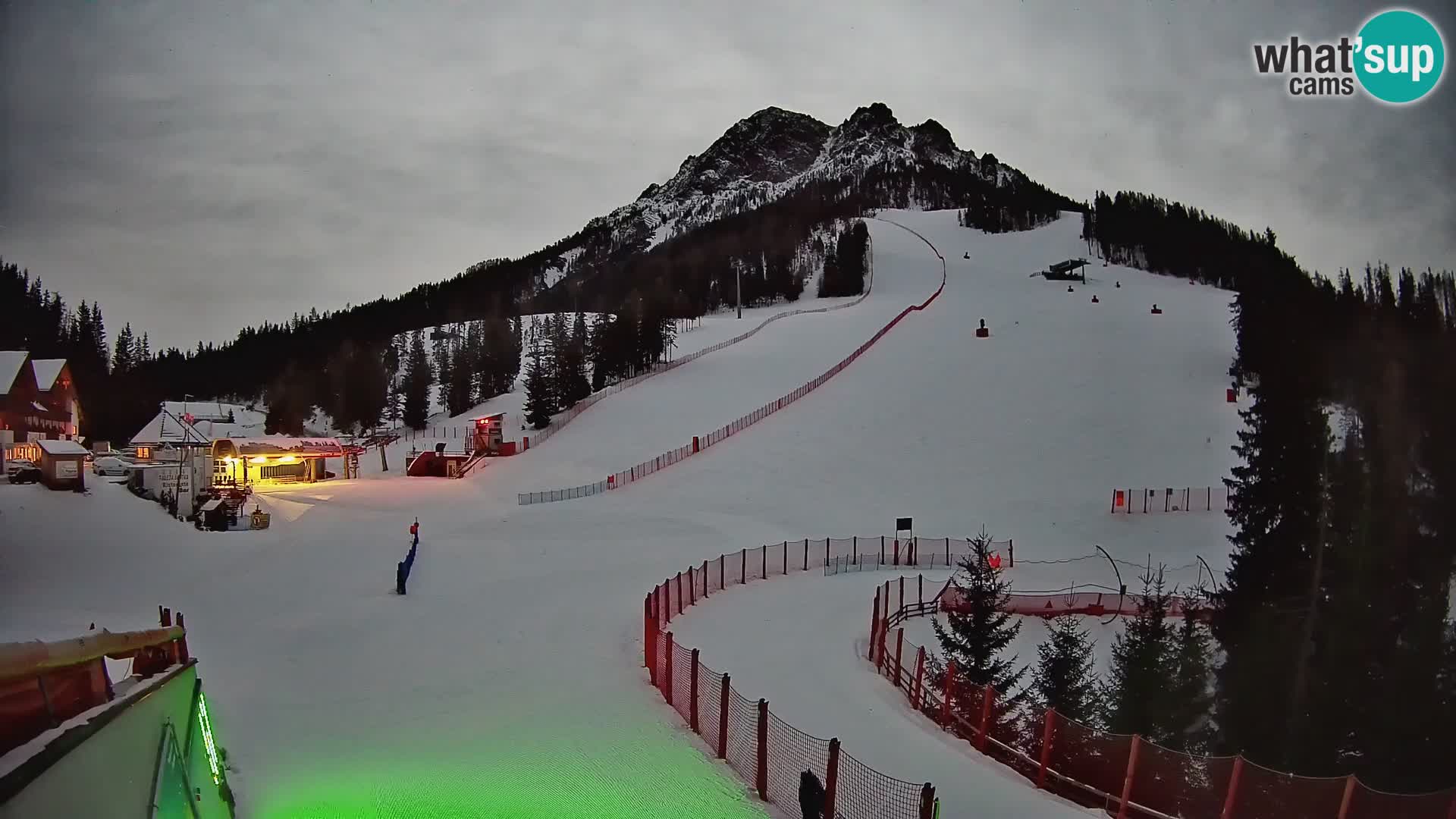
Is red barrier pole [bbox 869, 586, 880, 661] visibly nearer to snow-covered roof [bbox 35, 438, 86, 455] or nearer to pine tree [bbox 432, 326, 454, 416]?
snow-covered roof [bbox 35, 438, 86, 455]

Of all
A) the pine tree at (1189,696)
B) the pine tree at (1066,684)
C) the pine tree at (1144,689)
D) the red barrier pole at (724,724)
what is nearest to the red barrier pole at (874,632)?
the pine tree at (1066,684)

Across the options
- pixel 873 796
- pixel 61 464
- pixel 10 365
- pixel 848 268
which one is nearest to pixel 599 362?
pixel 61 464

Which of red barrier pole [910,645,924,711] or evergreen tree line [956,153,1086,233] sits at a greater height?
evergreen tree line [956,153,1086,233]

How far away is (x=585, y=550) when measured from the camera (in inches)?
1001

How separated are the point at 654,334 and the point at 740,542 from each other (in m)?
39.3

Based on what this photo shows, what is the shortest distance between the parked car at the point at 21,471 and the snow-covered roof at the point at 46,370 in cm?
147

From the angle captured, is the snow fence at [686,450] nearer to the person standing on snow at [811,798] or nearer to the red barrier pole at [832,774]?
the red barrier pole at [832,774]

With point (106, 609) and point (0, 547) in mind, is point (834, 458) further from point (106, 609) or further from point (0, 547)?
point (0, 547)

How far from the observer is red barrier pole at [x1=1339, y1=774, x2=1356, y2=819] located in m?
6.70

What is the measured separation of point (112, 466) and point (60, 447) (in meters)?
18.6

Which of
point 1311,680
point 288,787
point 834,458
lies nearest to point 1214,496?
point 834,458

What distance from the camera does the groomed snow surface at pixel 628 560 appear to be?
30.6 feet

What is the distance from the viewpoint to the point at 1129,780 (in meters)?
8.01

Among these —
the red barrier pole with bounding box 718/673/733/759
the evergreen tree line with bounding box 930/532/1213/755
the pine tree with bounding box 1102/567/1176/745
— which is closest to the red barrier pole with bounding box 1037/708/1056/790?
the red barrier pole with bounding box 718/673/733/759
